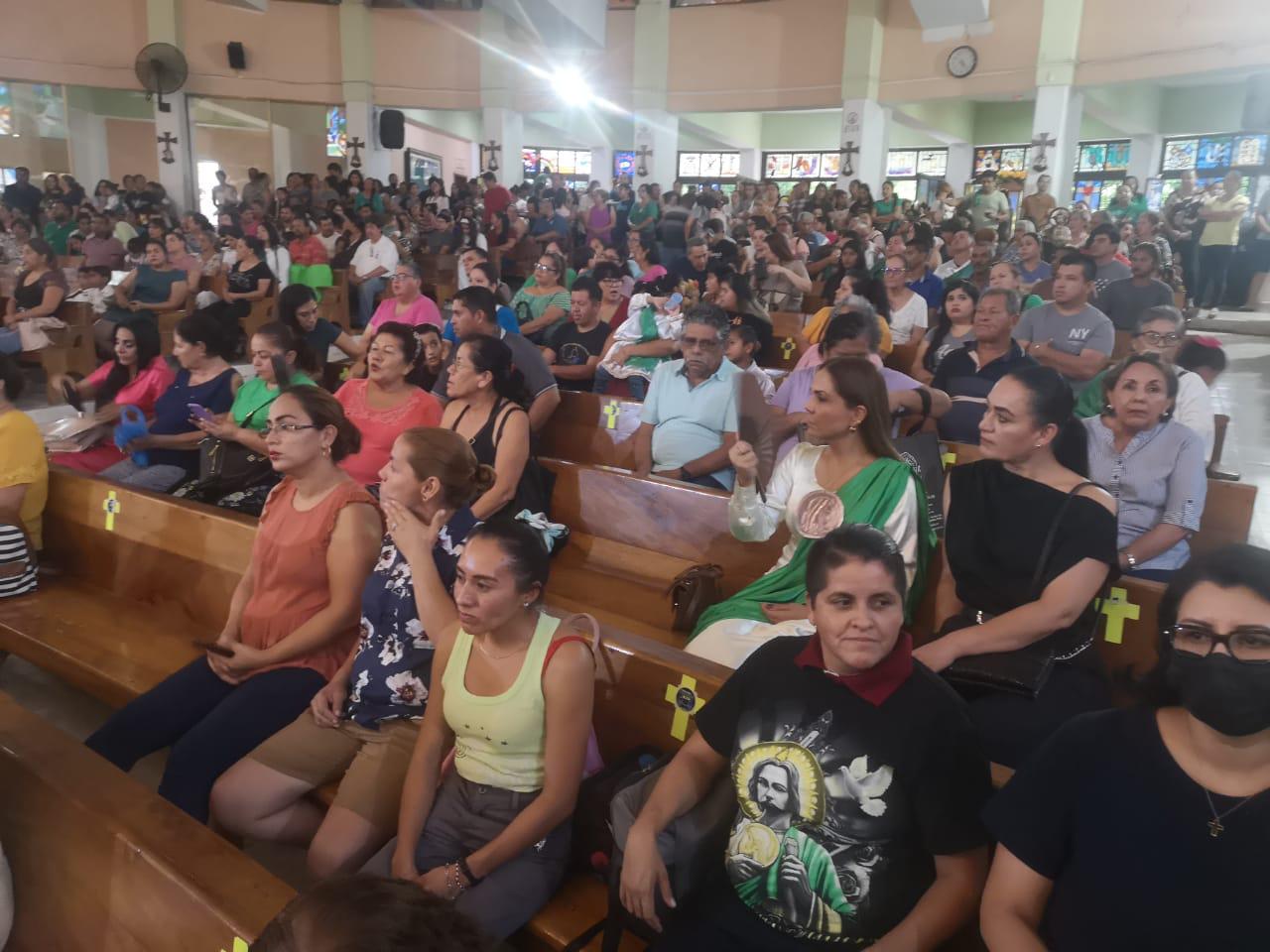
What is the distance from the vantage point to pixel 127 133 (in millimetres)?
17859

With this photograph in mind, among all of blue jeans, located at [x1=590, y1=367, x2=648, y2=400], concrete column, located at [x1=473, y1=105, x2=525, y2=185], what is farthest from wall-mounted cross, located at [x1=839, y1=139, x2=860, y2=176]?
blue jeans, located at [x1=590, y1=367, x2=648, y2=400]

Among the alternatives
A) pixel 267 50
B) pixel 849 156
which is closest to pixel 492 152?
pixel 267 50

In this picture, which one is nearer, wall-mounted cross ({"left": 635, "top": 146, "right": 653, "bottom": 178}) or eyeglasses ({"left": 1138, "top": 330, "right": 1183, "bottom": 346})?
eyeglasses ({"left": 1138, "top": 330, "right": 1183, "bottom": 346})

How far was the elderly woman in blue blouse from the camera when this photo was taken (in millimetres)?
3061

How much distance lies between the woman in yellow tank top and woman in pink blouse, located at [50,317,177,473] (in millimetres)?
3184

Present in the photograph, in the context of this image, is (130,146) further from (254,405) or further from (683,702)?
(683,702)

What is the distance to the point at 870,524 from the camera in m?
2.49

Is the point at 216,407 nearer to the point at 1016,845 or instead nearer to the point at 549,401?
the point at 549,401

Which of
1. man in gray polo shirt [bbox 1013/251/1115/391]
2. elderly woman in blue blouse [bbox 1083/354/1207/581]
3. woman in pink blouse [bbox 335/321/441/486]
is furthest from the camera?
man in gray polo shirt [bbox 1013/251/1115/391]

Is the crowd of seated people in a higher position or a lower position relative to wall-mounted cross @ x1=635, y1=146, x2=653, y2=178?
lower

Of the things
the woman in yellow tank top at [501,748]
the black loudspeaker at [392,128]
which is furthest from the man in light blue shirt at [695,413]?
the black loudspeaker at [392,128]

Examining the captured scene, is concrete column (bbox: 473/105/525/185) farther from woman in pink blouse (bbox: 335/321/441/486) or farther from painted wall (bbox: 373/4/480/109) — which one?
woman in pink blouse (bbox: 335/321/441/486)

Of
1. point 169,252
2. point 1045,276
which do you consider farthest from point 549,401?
A: point 169,252

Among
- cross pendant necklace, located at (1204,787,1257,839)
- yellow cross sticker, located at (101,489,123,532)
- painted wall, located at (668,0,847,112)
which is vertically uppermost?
painted wall, located at (668,0,847,112)
